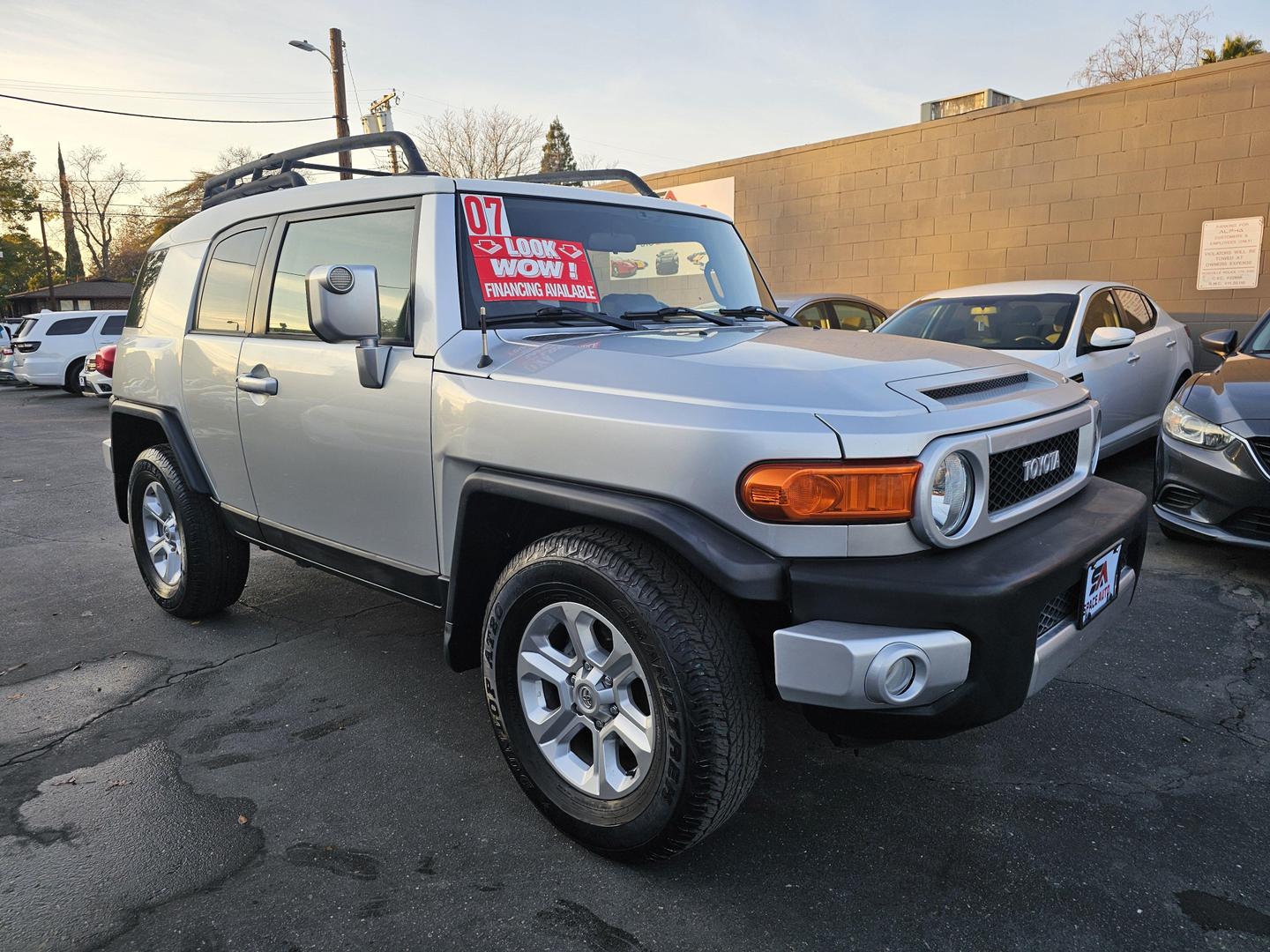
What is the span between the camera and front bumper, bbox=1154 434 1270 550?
4.32m

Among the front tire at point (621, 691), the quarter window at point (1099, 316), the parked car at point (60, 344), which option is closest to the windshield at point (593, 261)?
the front tire at point (621, 691)

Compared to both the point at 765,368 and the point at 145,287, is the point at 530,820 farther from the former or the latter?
the point at 145,287

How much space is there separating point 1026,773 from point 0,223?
67.0 metres

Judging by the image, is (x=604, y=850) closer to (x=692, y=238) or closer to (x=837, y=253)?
(x=692, y=238)

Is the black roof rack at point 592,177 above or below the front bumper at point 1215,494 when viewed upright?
above

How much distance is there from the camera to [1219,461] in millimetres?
4473

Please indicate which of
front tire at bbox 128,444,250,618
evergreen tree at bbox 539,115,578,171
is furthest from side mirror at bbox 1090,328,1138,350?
evergreen tree at bbox 539,115,578,171

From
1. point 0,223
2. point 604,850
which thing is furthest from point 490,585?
point 0,223

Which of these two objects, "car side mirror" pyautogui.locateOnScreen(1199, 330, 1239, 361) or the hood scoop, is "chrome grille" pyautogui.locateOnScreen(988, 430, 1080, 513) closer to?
the hood scoop

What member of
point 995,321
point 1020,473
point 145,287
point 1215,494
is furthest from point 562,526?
point 995,321

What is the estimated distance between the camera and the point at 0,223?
54.3 meters

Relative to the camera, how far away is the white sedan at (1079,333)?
6434mm

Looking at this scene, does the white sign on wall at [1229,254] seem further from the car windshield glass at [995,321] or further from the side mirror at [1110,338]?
the side mirror at [1110,338]

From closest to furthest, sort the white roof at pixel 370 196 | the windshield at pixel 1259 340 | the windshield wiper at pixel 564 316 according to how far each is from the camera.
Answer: the windshield wiper at pixel 564 316 < the white roof at pixel 370 196 < the windshield at pixel 1259 340
